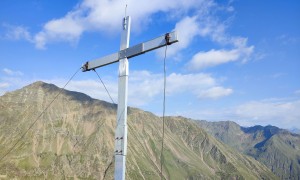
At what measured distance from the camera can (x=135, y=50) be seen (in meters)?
9.41

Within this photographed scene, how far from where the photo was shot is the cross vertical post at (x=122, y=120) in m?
9.16

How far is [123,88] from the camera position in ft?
31.7

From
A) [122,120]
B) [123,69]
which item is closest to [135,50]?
[123,69]

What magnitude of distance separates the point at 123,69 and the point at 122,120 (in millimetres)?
1394

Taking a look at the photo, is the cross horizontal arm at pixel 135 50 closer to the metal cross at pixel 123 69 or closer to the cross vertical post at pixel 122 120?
the metal cross at pixel 123 69

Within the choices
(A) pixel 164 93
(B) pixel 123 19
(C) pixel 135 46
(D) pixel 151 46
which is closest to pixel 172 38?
(D) pixel 151 46

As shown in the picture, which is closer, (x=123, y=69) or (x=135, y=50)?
(x=135, y=50)

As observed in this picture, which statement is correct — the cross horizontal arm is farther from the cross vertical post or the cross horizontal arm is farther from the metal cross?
the cross vertical post

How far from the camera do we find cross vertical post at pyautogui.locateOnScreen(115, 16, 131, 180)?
30.1ft

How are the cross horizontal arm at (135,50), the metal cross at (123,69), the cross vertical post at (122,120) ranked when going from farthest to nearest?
the cross vertical post at (122,120) → the metal cross at (123,69) → the cross horizontal arm at (135,50)

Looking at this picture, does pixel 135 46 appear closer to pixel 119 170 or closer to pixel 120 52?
pixel 120 52

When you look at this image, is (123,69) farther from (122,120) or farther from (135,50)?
(122,120)

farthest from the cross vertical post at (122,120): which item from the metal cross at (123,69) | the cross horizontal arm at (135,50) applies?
the cross horizontal arm at (135,50)

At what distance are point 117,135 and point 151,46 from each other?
98.7 inches
